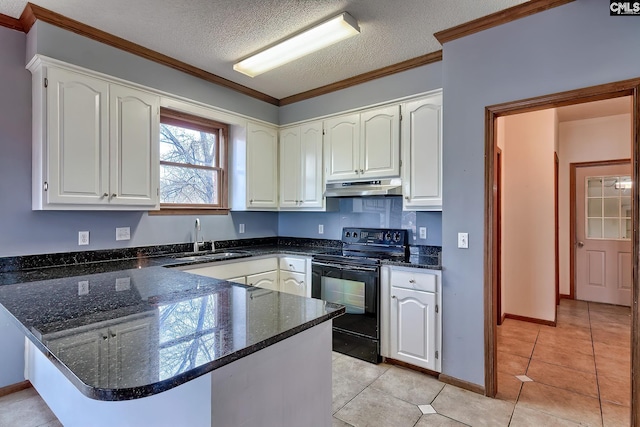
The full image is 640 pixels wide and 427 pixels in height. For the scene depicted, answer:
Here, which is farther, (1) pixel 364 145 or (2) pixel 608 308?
(2) pixel 608 308

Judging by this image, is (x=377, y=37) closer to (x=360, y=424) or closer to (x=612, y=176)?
(x=360, y=424)

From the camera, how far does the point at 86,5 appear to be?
7.26ft

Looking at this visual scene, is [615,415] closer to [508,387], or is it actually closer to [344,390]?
[508,387]

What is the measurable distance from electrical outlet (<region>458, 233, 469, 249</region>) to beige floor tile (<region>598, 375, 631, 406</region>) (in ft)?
4.70

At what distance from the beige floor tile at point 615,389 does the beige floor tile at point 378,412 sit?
144 cm

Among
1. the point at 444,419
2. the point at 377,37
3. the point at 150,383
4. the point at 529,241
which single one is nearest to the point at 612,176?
the point at 529,241

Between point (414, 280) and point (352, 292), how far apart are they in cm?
61

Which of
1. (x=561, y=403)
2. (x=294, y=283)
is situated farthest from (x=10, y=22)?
(x=561, y=403)

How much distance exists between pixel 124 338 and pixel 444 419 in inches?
78.9

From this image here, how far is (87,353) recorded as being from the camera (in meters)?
0.96

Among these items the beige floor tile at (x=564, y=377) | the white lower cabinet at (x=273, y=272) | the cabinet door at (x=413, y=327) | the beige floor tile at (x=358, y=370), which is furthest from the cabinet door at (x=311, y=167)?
the beige floor tile at (x=564, y=377)

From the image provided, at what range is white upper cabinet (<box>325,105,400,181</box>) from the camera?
310cm

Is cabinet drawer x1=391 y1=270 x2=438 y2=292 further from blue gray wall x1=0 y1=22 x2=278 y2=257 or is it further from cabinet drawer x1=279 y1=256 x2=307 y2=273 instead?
blue gray wall x1=0 y1=22 x2=278 y2=257

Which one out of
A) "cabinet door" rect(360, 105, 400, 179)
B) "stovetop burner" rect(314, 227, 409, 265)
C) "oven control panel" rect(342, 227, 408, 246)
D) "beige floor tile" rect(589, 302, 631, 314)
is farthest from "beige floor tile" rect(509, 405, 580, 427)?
"beige floor tile" rect(589, 302, 631, 314)
